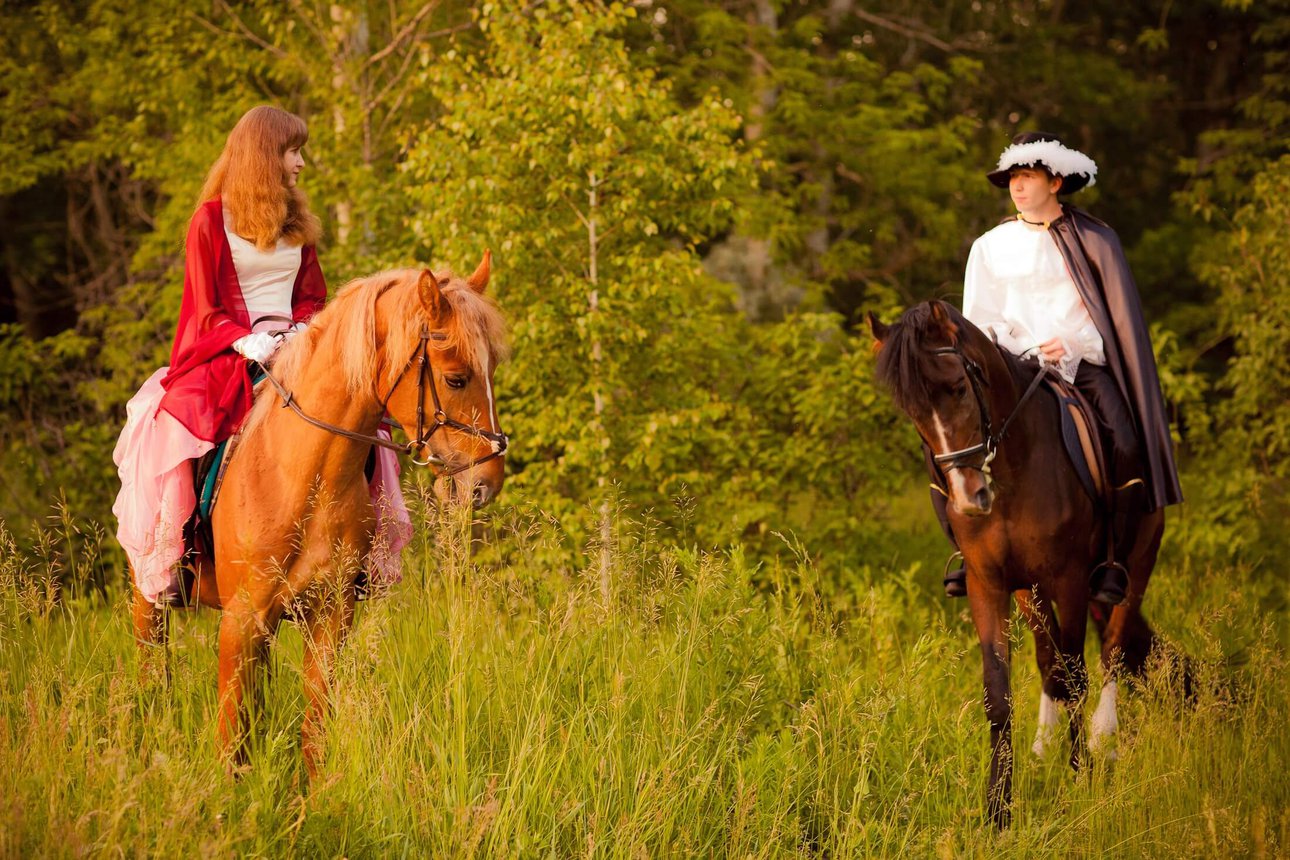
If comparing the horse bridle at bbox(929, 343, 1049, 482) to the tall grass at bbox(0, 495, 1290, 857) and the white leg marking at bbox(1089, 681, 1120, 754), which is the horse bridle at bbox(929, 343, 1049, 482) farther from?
the white leg marking at bbox(1089, 681, 1120, 754)

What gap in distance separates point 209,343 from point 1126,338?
13.2 ft

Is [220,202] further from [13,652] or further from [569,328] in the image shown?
[569,328]

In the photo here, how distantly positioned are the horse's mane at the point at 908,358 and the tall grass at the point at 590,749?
2.90 feet

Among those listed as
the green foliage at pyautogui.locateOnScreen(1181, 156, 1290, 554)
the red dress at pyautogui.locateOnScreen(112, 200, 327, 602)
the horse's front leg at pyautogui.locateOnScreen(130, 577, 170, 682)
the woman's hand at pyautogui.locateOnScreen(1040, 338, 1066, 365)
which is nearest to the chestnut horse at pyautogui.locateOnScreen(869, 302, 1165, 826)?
the woman's hand at pyautogui.locateOnScreen(1040, 338, 1066, 365)

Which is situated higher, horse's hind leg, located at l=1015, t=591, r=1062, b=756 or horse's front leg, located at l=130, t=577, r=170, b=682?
horse's front leg, located at l=130, t=577, r=170, b=682

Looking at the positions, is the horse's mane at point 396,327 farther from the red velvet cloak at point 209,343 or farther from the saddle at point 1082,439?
the saddle at point 1082,439

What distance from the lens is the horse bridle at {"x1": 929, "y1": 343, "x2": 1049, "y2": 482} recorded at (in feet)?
16.0

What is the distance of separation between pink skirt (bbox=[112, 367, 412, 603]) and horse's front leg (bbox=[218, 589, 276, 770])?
1.22 ft

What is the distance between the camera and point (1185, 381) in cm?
961

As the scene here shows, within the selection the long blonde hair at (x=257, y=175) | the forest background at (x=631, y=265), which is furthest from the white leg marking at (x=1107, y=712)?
the long blonde hair at (x=257, y=175)

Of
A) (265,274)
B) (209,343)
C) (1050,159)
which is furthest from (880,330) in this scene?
(209,343)

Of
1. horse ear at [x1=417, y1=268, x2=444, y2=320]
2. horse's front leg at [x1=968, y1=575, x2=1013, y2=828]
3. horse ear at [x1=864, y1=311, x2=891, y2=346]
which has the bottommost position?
horse's front leg at [x1=968, y1=575, x2=1013, y2=828]

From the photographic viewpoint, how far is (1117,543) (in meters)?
5.81

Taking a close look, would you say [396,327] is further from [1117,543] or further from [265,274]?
[1117,543]
